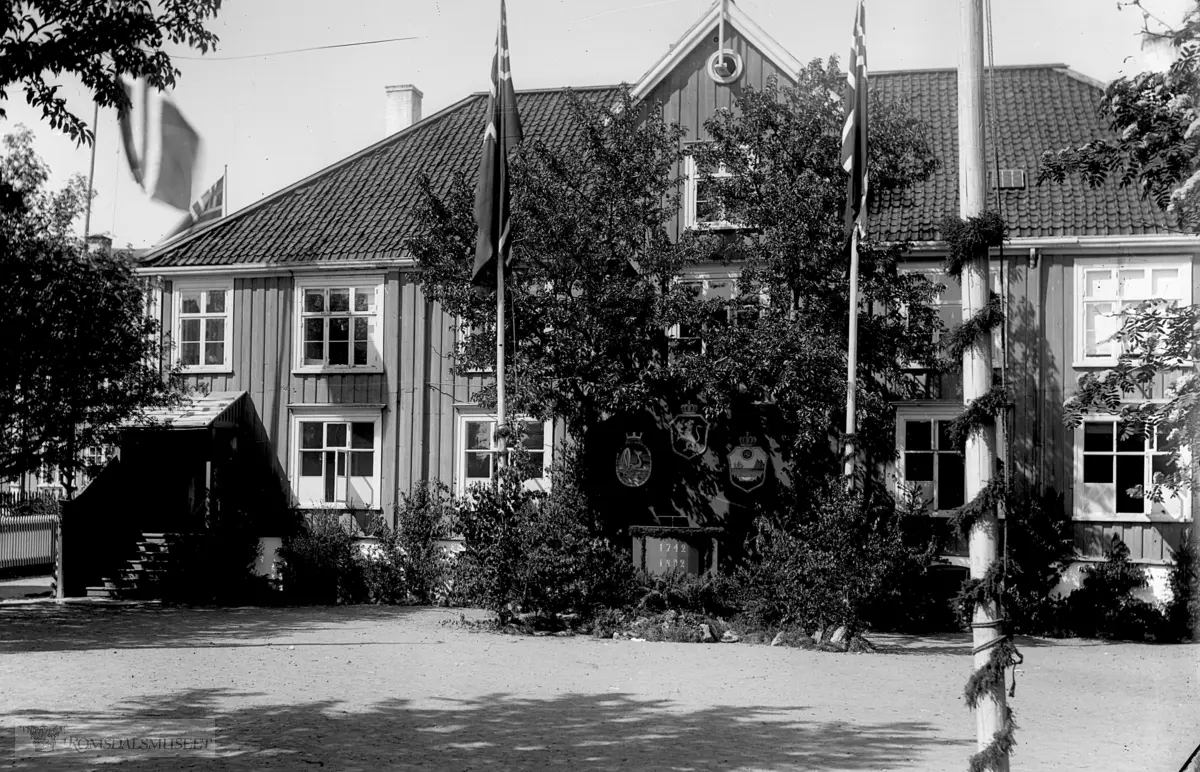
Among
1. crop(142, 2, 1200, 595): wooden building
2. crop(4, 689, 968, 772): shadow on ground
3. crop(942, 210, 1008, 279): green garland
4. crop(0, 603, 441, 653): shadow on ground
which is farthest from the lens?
crop(142, 2, 1200, 595): wooden building

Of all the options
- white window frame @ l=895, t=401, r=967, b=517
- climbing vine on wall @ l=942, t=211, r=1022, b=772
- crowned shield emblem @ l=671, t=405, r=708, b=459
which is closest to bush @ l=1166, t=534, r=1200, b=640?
white window frame @ l=895, t=401, r=967, b=517

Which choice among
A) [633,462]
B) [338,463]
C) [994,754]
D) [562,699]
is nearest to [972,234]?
[994,754]

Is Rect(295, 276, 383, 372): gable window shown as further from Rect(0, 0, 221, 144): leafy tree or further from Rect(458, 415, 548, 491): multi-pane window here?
Rect(0, 0, 221, 144): leafy tree

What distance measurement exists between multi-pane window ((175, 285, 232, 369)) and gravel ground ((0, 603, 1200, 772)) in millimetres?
7988

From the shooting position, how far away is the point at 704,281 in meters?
23.6

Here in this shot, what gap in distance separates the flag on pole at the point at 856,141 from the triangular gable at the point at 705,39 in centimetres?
503

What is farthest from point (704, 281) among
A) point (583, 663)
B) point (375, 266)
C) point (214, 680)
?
point (214, 680)

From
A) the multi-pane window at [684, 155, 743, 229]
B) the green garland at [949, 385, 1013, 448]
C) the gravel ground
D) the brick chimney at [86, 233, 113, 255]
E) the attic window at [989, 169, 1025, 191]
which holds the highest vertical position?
the attic window at [989, 169, 1025, 191]

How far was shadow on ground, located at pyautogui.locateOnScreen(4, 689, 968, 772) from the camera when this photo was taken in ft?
31.8

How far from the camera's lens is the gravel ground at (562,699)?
10.1 meters

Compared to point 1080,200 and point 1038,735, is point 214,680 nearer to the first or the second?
point 1038,735

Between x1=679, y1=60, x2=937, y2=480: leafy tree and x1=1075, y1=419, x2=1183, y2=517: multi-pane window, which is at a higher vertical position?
x1=679, y1=60, x2=937, y2=480: leafy tree

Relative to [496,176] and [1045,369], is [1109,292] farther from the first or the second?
[496,176]

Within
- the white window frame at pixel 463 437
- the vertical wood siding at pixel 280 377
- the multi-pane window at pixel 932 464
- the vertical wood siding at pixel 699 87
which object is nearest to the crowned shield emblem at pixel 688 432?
the white window frame at pixel 463 437
